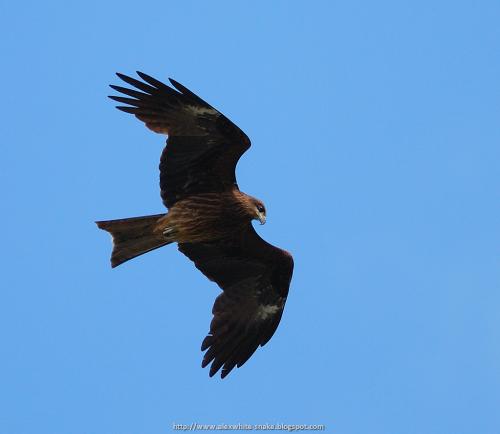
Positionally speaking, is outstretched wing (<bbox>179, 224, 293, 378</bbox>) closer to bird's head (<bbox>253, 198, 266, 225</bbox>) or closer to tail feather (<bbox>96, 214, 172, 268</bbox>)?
bird's head (<bbox>253, 198, 266, 225</bbox>)

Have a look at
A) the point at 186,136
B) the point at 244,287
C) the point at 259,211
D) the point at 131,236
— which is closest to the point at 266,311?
the point at 244,287

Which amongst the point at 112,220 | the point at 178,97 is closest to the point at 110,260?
the point at 112,220

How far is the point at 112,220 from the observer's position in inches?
462

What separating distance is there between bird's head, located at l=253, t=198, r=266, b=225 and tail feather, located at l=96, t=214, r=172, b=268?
1.28 meters

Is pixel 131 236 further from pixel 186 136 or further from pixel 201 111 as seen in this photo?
pixel 201 111

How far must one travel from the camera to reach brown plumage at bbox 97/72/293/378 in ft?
38.4

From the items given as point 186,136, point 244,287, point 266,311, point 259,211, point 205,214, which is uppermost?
point 186,136

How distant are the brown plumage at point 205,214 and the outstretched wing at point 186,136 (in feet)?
0.04

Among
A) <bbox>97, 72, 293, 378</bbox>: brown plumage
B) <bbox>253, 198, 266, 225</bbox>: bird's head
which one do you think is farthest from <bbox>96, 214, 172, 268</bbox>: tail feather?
<bbox>253, 198, 266, 225</bbox>: bird's head

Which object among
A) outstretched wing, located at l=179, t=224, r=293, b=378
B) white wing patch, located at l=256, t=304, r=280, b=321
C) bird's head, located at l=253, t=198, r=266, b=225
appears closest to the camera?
bird's head, located at l=253, t=198, r=266, b=225

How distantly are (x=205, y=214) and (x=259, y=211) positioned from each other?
769 mm

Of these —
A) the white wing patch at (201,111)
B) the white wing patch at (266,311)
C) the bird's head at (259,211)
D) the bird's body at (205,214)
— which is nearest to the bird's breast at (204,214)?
the bird's body at (205,214)

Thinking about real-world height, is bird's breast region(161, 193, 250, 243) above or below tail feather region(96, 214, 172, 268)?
above

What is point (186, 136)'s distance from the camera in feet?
38.7
